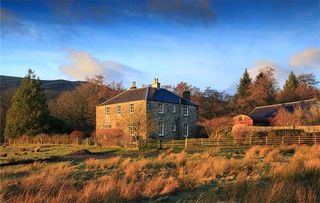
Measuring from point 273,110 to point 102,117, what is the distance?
76.0 ft

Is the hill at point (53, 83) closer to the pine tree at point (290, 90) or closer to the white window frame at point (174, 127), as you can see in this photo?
the pine tree at point (290, 90)

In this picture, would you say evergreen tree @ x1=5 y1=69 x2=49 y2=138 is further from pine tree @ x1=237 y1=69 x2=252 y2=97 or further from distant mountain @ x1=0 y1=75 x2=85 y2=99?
distant mountain @ x1=0 y1=75 x2=85 y2=99

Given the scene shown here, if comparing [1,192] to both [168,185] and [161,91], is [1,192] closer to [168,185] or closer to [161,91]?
[168,185]

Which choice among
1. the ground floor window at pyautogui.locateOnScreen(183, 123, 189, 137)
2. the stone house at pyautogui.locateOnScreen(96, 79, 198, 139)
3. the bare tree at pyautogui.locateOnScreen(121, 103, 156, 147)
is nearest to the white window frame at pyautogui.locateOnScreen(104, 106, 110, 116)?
the stone house at pyautogui.locateOnScreen(96, 79, 198, 139)

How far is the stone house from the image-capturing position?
41094mm

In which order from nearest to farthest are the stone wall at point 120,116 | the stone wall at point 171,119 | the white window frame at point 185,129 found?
1. the stone wall at point 120,116
2. the stone wall at point 171,119
3. the white window frame at point 185,129

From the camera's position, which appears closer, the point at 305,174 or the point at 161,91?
the point at 305,174

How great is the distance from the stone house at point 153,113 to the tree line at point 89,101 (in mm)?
4650

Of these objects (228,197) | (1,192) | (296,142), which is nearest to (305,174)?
(228,197)

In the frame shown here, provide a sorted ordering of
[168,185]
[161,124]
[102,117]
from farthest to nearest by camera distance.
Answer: [102,117] < [161,124] < [168,185]

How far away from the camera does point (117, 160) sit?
653 inches

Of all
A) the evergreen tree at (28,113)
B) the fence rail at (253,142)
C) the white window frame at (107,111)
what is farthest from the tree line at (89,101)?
the fence rail at (253,142)

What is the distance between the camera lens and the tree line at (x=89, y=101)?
161 ft

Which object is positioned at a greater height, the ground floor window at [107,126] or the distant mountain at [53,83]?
the distant mountain at [53,83]
